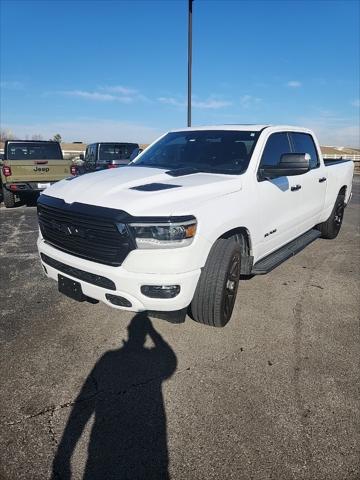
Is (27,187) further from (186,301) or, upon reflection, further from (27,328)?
(186,301)

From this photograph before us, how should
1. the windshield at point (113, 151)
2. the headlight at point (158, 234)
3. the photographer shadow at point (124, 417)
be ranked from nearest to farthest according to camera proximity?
the photographer shadow at point (124, 417)
the headlight at point (158, 234)
the windshield at point (113, 151)

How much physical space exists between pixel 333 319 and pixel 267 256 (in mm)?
970

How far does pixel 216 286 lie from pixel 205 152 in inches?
74.0

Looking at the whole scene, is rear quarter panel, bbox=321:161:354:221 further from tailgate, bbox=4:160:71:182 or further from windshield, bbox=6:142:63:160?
windshield, bbox=6:142:63:160

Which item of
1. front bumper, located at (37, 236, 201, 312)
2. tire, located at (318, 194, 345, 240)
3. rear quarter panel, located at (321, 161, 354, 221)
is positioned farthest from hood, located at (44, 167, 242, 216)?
tire, located at (318, 194, 345, 240)

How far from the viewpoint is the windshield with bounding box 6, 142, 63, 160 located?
10.8 metres

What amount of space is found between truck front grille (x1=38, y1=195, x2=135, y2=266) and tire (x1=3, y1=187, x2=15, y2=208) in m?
7.75

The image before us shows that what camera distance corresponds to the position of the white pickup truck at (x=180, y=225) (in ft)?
8.91

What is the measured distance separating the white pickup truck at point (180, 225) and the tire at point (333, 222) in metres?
2.23

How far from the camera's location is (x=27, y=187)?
972 cm

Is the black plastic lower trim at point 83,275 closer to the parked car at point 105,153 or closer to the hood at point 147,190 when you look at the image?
the hood at point 147,190

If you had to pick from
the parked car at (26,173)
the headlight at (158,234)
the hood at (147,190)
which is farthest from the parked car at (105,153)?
the headlight at (158,234)

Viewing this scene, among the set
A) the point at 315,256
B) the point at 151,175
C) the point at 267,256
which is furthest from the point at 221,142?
the point at 315,256

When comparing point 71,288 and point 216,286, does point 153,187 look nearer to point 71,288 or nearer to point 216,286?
point 216,286
